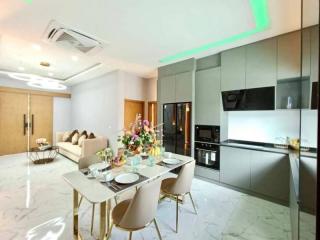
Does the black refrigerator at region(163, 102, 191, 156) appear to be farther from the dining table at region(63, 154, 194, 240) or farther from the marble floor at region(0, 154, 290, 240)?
the dining table at region(63, 154, 194, 240)

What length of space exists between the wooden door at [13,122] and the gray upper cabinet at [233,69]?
675cm

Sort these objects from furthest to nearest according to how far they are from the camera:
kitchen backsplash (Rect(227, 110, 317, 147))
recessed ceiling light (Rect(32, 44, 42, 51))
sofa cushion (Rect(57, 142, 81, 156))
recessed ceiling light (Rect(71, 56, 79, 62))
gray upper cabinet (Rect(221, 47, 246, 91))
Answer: sofa cushion (Rect(57, 142, 81, 156)), recessed ceiling light (Rect(71, 56, 79, 62)), recessed ceiling light (Rect(32, 44, 42, 51)), gray upper cabinet (Rect(221, 47, 246, 91)), kitchen backsplash (Rect(227, 110, 317, 147))

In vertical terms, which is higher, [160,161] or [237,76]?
[237,76]

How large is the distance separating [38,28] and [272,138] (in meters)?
4.25

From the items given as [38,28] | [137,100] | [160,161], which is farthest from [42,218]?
[137,100]

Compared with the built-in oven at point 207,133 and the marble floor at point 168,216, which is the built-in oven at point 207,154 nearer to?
the built-in oven at point 207,133

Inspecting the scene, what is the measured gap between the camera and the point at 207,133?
3.30m

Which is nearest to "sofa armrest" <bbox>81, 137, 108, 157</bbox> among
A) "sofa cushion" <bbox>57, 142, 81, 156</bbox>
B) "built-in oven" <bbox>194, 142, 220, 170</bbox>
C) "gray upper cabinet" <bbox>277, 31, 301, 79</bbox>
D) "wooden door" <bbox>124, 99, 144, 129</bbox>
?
"sofa cushion" <bbox>57, 142, 81, 156</bbox>

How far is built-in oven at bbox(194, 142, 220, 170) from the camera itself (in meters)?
3.16

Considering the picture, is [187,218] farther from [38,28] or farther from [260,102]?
[38,28]

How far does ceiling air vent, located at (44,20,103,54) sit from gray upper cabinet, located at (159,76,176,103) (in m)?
1.65

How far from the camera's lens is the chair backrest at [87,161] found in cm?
205

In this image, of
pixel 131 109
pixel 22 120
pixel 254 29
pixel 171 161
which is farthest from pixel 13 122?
pixel 254 29

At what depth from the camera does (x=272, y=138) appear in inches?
114
